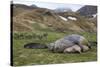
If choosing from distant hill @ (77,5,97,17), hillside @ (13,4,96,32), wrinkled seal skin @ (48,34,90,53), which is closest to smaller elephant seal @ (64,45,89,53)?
wrinkled seal skin @ (48,34,90,53)

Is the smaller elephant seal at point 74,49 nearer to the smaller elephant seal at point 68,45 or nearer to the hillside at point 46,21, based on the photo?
the smaller elephant seal at point 68,45

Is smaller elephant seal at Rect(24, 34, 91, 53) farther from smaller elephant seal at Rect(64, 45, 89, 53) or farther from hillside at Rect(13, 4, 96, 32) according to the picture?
hillside at Rect(13, 4, 96, 32)

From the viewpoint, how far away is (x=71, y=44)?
7.24 feet

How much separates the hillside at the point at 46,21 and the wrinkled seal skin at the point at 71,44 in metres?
0.10

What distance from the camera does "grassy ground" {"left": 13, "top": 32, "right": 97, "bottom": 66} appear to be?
2.00 meters

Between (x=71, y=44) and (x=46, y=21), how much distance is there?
408mm

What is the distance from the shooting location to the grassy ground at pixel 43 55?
2004 millimetres

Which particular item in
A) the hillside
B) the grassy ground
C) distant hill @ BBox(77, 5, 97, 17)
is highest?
distant hill @ BBox(77, 5, 97, 17)

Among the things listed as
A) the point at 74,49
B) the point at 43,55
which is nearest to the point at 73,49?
the point at 74,49

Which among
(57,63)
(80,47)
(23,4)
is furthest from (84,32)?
(23,4)

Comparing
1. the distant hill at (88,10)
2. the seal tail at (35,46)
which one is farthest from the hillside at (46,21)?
the seal tail at (35,46)

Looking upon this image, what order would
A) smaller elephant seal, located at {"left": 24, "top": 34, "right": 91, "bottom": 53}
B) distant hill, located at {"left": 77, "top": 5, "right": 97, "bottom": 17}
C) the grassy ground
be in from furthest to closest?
distant hill, located at {"left": 77, "top": 5, "right": 97, "bottom": 17}
smaller elephant seal, located at {"left": 24, "top": 34, "right": 91, "bottom": 53}
the grassy ground

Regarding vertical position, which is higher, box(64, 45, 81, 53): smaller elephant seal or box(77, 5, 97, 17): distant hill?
box(77, 5, 97, 17): distant hill

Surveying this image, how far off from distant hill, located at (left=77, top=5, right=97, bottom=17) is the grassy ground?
25cm
